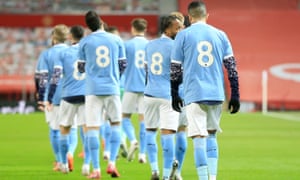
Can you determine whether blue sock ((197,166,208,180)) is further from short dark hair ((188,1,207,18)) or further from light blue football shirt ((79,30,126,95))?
light blue football shirt ((79,30,126,95))

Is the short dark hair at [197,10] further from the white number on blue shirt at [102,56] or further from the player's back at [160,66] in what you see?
the white number on blue shirt at [102,56]

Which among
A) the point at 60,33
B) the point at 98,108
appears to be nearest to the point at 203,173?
the point at 98,108

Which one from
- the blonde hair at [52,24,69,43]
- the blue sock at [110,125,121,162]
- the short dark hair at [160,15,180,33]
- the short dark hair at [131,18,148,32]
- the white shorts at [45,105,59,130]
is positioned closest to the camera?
the short dark hair at [160,15,180,33]

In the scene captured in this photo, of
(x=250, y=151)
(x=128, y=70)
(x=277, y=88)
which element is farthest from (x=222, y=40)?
(x=277, y=88)

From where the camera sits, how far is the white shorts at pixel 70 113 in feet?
43.8

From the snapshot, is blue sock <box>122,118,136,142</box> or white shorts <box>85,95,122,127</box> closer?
white shorts <box>85,95,122,127</box>

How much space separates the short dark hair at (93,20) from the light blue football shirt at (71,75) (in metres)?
1.13

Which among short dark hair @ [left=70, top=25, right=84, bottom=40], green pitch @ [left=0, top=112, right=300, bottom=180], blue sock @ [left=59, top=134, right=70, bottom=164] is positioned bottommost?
green pitch @ [left=0, top=112, right=300, bottom=180]

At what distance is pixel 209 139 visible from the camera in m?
10.0

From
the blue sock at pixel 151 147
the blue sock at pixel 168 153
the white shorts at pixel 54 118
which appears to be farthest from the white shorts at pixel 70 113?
the blue sock at pixel 168 153

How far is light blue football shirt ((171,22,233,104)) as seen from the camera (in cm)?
993

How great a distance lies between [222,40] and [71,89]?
3904 mm

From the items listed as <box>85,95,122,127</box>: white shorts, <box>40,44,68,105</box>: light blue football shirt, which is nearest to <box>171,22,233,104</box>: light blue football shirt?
<box>85,95,122,127</box>: white shorts

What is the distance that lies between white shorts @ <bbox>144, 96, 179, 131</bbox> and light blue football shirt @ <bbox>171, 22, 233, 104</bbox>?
1702 millimetres
